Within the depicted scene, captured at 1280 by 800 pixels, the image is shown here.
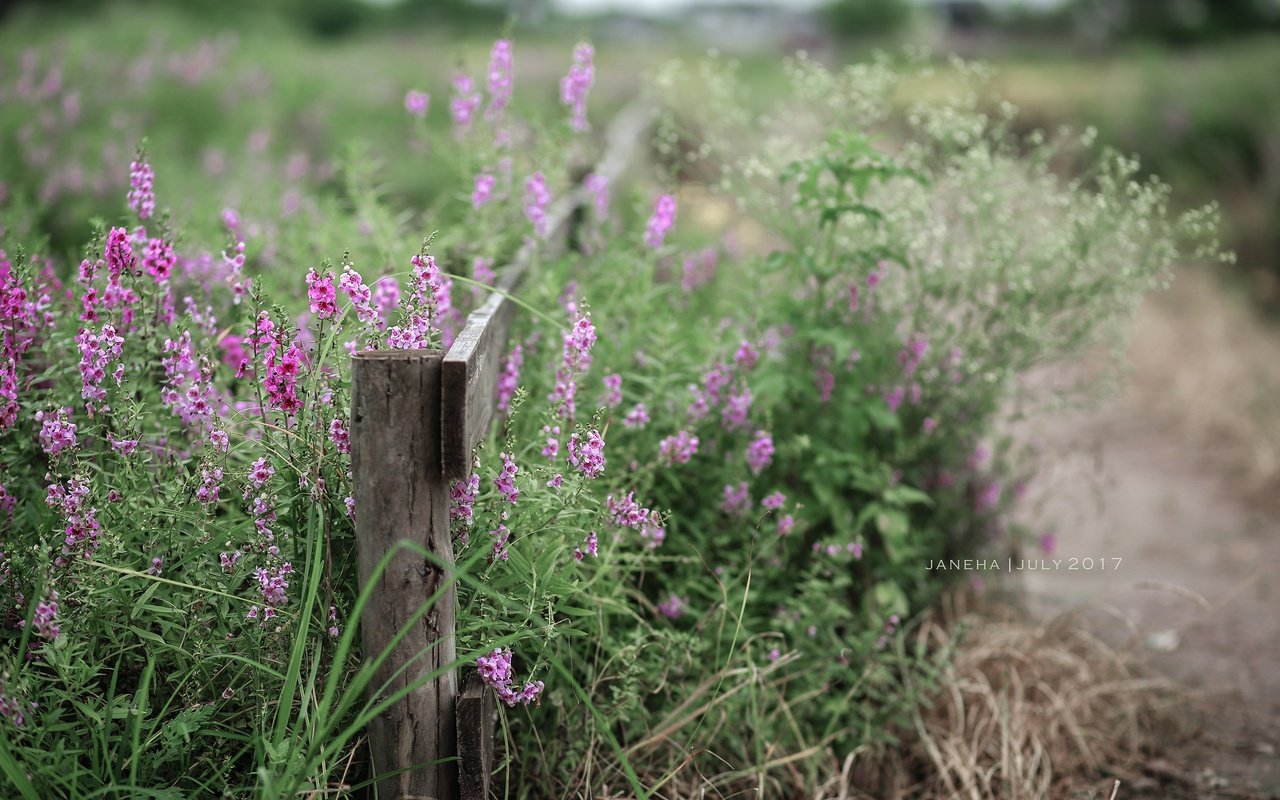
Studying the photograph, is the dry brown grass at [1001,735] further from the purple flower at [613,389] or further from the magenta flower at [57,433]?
the magenta flower at [57,433]

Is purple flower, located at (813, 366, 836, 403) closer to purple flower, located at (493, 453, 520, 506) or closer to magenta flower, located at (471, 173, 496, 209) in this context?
magenta flower, located at (471, 173, 496, 209)

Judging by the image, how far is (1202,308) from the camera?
9445mm

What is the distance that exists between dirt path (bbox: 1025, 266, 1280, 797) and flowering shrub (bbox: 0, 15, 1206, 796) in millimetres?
801

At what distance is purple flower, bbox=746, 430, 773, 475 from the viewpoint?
3279mm

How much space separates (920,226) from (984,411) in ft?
2.40

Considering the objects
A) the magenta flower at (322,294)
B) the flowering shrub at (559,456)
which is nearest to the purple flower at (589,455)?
the flowering shrub at (559,456)

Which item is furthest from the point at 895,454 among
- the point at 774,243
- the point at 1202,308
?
the point at 1202,308

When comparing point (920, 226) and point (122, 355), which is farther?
point (920, 226)

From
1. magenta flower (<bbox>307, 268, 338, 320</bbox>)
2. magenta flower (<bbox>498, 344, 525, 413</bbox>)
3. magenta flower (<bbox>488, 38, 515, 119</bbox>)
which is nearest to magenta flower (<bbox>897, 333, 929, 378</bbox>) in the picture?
magenta flower (<bbox>498, 344, 525, 413</bbox>)

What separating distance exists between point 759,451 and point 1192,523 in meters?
4.00

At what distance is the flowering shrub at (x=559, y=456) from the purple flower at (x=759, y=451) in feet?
0.04

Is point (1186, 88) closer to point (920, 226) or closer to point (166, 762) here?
point (920, 226)

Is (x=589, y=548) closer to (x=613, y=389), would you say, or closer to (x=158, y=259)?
(x=613, y=389)

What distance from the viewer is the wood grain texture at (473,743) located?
2312 mm
